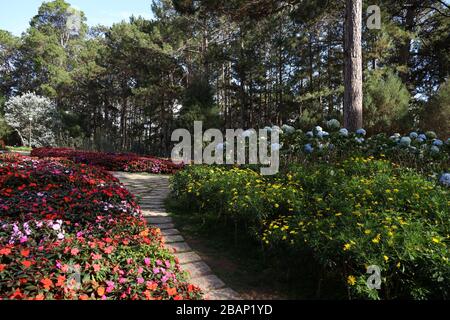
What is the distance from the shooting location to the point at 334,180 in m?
3.81

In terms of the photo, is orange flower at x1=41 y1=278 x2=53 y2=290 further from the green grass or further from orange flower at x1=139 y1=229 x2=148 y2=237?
the green grass

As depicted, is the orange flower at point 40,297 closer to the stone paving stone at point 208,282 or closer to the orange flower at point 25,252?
the orange flower at point 25,252

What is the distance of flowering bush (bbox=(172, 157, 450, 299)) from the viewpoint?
209 cm

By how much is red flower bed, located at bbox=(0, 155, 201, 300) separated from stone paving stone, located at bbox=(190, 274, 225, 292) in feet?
0.93

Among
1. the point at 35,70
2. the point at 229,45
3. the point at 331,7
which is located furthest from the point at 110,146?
the point at 35,70

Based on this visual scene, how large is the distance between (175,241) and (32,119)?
23275 millimetres

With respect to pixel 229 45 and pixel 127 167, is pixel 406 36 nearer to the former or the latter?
pixel 229 45

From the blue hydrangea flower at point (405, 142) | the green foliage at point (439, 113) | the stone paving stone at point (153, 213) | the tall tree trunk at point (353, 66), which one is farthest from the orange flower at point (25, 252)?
the green foliage at point (439, 113)

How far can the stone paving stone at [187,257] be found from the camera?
307cm

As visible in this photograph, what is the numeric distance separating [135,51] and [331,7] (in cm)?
1178

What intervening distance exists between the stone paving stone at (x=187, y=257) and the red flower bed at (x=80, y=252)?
471 mm

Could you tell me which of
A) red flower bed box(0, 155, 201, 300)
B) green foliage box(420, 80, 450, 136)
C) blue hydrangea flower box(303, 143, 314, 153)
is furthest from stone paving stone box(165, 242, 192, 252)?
green foliage box(420, 80, 450, 136)

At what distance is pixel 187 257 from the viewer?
3.16 meters

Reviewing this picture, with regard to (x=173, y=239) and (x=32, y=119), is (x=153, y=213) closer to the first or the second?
(x=173, y=239)
